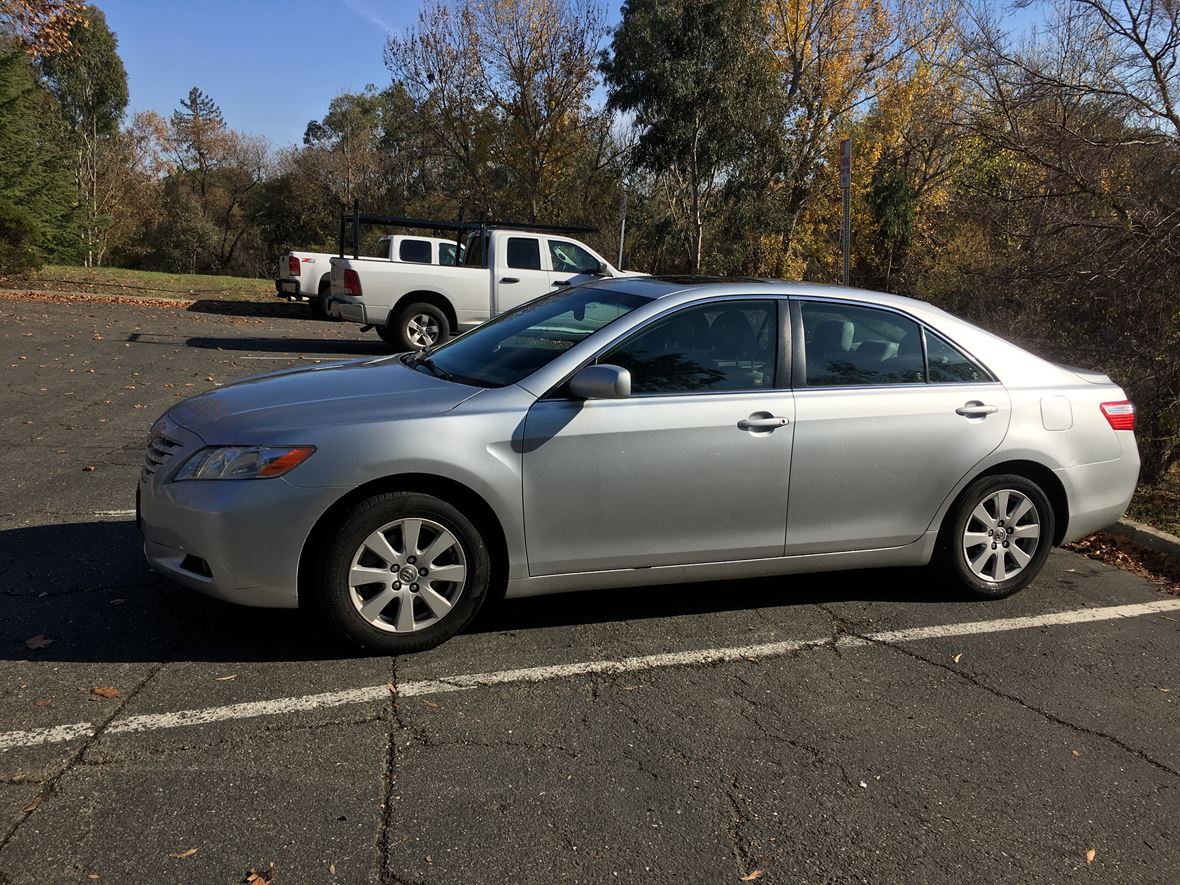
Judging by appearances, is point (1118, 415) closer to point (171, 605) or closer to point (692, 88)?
point (171, 605)

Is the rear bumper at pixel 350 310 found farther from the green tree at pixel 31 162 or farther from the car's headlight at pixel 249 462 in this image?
the green tree at pixel 31 162

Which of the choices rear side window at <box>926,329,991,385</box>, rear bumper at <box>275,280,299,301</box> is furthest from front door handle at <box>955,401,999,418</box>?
rear bumper at <box>275,280,299,301</box>

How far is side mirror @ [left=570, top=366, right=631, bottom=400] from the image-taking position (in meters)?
3.87

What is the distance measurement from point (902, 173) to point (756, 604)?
2745 centimetres

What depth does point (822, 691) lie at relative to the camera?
3.77 metres

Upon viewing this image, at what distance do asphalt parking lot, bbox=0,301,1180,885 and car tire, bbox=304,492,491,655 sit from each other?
0.16 m

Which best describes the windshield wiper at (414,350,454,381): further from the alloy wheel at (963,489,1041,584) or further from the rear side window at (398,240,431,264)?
the rear side window at (398,240,431,264)

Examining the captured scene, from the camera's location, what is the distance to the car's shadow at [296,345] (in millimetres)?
13875

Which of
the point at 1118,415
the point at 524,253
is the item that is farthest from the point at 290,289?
the point at 1118,415

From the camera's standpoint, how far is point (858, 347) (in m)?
4.61

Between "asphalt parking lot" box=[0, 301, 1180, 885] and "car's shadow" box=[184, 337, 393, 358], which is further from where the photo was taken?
"car's shadow" box=[184, 337, 393, 358]

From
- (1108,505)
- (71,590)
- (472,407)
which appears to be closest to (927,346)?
(1108,505)

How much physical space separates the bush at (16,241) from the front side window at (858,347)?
20.6 metres

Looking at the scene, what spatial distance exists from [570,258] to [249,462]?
437 inches
